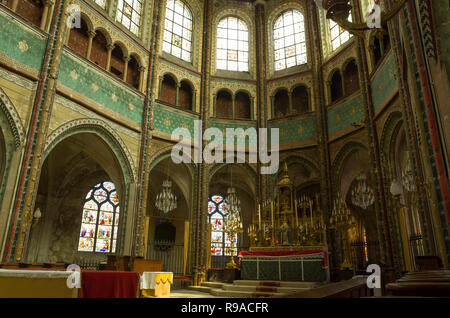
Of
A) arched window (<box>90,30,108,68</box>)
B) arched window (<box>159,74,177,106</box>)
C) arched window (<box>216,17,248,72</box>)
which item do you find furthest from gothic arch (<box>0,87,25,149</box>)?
arched window (<box>216,17,248,72</box>)

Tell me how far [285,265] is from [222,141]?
7.97 m

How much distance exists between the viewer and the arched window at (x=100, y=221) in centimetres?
1839

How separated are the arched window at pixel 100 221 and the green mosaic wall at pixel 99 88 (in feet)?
22.8

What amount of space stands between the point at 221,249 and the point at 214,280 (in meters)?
5.74

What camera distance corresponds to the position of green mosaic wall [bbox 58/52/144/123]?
11.9 metres

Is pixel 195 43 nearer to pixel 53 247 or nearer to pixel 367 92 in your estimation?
pixel 367 92

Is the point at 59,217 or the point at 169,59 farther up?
the point at 169,59

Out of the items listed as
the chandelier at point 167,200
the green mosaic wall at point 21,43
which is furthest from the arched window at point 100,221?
the green mosaic wall at point 21,43

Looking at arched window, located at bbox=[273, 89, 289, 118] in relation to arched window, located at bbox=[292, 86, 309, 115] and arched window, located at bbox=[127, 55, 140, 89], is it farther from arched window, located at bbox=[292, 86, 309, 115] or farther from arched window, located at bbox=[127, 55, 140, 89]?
arched window, located at bbox=[127, 55, 140, 89]

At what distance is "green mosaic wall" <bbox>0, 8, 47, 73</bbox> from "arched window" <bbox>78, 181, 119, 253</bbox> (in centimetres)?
1001

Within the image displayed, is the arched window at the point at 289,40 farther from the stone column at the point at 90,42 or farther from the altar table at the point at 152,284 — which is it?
the altar table at the point at 152,284

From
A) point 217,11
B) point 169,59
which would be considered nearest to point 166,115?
point 169,59

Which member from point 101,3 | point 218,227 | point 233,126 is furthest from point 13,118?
point 218,227

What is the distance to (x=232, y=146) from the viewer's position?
16.6 metres
